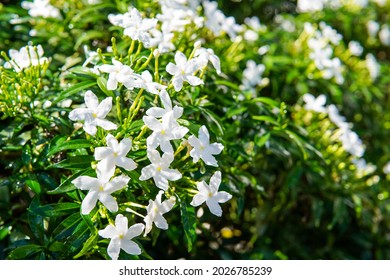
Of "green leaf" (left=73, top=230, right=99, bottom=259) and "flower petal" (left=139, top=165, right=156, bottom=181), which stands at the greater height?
"flower petal" (left=139, top=165, right=156, bottom=181)

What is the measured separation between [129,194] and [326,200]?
119 cm

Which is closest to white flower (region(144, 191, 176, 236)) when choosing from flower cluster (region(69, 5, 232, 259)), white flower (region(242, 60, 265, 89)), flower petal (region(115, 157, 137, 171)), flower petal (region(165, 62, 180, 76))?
flower cluster (region(69, 5, 232, 259))

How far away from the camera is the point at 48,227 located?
5.05 ft

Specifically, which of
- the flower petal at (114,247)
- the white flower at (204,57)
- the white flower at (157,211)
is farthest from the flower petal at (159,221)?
the white flower at (204,57)

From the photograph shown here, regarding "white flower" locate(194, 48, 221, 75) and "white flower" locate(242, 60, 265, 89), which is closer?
"white flower" locate(194, 48, 221, 75)

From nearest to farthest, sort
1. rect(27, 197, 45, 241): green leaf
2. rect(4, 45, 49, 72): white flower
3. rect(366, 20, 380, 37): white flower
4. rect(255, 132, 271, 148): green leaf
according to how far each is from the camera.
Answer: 1. rect(27, 197, 45, 241): green leaf
2. rect(4, 45, 49, 72): white flower
3. rect(255, 132, 271, 148): green leaf
4. rect(366, 20, 380, 37): white flower

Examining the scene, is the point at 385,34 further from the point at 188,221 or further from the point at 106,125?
the point at 106,125

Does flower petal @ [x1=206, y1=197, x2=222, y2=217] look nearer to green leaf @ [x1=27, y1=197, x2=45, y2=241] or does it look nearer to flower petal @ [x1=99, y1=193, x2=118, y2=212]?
flower petal @ [x1=99, y1=193, x2=118, y2=212]

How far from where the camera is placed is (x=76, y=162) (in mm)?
1386

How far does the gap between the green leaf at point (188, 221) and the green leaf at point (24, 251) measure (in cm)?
41

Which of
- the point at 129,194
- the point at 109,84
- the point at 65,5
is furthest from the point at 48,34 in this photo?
the point at 129,194

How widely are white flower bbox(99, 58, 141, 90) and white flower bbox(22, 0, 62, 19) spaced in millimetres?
845

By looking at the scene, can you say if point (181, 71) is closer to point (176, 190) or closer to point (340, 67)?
point (176, 190)

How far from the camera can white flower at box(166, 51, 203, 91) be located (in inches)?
57.4
